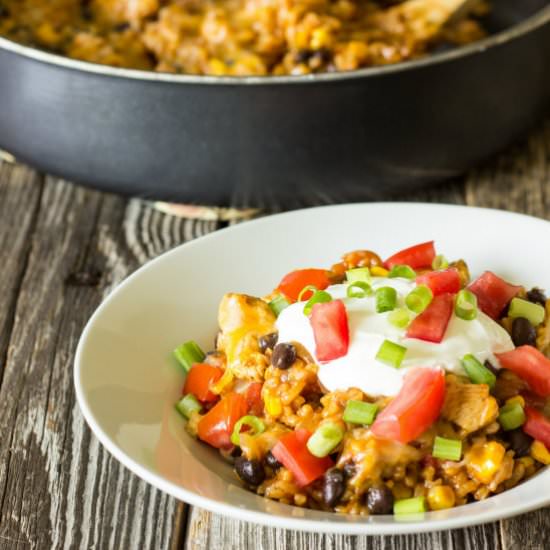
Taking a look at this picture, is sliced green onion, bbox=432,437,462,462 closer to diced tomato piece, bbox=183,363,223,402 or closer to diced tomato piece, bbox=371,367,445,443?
diced tomato piece, bbox=371,367,445,443

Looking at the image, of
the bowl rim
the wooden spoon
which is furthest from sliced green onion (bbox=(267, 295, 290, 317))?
the wooden spoon

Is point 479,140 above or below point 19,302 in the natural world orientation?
above

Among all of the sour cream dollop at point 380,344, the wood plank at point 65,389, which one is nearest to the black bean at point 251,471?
the sour cream dollop at point 380,344

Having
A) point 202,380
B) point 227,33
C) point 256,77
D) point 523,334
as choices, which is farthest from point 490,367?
point 227,33

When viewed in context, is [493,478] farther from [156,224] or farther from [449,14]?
[449,14]

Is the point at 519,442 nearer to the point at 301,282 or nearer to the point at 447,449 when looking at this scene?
the point at 447,449

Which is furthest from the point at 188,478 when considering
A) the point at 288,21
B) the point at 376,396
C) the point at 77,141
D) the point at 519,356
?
the point at 288,21
